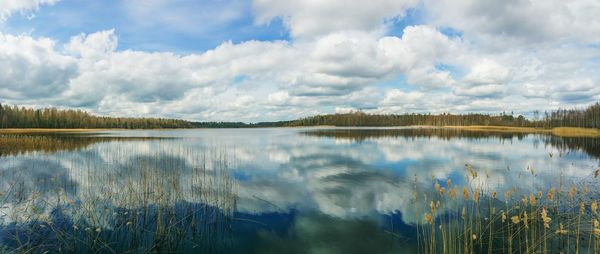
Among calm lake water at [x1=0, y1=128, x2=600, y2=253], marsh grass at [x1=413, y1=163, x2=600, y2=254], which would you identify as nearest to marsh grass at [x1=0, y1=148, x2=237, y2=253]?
calm lake water at [x1=0, y1=128, x2=600, y2=253]

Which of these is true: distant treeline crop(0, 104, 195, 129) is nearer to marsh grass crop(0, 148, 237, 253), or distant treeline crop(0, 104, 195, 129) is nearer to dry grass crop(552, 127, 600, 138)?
marsh grass crop(0, 148, 237, 253)

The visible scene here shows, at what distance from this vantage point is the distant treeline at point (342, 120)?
10225 centimetres

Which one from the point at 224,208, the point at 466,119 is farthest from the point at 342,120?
the point at 224,208

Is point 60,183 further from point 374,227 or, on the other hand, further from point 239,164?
point 374,227

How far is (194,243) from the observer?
7668 millimetres

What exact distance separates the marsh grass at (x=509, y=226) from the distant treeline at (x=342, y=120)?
114 m

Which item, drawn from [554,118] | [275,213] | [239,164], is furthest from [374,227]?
[554,118]

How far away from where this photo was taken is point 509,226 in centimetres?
852

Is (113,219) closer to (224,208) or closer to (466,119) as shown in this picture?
(224,208)

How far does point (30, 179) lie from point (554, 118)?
158m

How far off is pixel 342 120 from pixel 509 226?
178071mm

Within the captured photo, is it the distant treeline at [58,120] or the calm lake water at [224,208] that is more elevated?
the distant treeline at [58,120]

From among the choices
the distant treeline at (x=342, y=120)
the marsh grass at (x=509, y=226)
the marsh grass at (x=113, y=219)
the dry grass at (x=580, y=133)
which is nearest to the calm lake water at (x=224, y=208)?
the marsh grass at (x=113, y=219)

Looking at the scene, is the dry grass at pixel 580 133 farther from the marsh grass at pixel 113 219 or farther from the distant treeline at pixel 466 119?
the marsh grass at pixel 113 219
